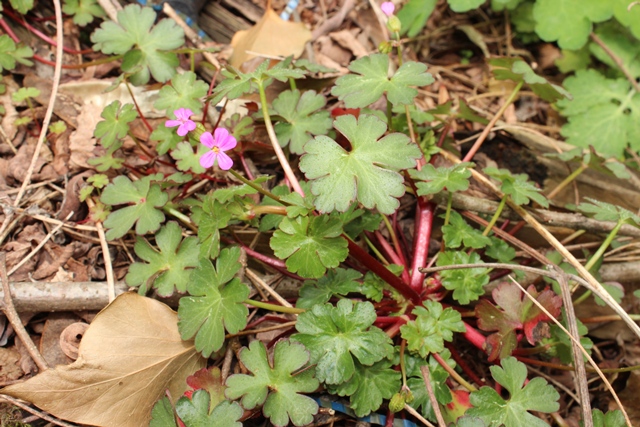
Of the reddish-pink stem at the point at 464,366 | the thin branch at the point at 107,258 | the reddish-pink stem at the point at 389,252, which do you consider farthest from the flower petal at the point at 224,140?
the reddish-pink stem at the point at 464,366

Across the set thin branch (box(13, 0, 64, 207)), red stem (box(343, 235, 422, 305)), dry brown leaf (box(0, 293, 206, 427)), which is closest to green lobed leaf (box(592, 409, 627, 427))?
red stem (box(343, 235, 422, 305))

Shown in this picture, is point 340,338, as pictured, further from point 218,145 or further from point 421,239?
point 218,145

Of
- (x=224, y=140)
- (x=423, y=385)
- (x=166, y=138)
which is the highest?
(x=224, y=140)

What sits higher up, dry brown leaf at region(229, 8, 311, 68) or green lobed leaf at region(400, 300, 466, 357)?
dry brown leaf at region(229, 8, 311, 68)

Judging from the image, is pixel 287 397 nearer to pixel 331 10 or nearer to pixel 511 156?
pixel 511 156

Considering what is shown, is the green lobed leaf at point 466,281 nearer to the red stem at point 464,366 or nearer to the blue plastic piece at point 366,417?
the red stem at point 464,366

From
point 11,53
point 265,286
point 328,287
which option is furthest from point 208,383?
point 11,53

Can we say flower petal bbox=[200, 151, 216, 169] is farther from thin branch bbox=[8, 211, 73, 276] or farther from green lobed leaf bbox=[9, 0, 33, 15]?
green lobed leaf bbox=[9, 0, 33, 15]
